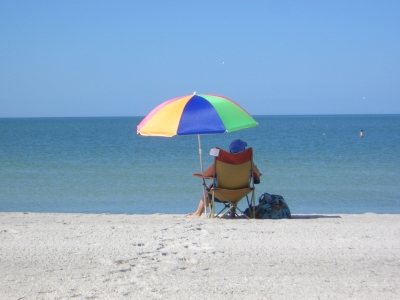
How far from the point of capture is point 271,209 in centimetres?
636

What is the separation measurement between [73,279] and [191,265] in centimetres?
85

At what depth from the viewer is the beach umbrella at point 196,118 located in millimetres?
5590

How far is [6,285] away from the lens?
358cm

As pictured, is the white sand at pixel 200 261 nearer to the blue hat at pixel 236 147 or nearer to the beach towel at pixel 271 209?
the beach towel at pixel 271 209

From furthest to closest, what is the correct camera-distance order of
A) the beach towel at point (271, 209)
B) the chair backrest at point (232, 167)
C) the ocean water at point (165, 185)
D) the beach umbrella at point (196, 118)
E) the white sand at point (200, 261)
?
the ocean water at point (165, 185), the beach towel at point (271, 209), the chair backrest at point (232, 167), the beach umbrella at point (196, 118), the white sand at point (200, 261)

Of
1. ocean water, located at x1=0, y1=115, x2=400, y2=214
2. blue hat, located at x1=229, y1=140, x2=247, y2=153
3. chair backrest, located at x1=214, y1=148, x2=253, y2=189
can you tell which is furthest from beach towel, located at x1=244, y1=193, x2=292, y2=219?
ocean water, located at x1=0, y1=115, x2=400, y2=214

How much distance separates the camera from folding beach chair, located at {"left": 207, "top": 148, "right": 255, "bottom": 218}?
20.1 ft

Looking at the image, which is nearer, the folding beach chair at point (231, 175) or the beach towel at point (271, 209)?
the folding beach chair at point (231, 175)

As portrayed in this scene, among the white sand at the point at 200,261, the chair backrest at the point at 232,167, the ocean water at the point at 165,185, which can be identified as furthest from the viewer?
the ocean water at the point at 165,185

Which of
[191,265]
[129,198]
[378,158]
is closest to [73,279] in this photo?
[191,265]

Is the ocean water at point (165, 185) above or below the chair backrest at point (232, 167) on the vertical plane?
below

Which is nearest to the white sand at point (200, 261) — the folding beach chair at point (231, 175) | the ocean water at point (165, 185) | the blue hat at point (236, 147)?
the folding beach chair at point (231, 175)

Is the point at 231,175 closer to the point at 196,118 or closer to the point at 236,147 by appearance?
the point at 236,147

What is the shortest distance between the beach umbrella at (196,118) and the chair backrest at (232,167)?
17.3 inches
